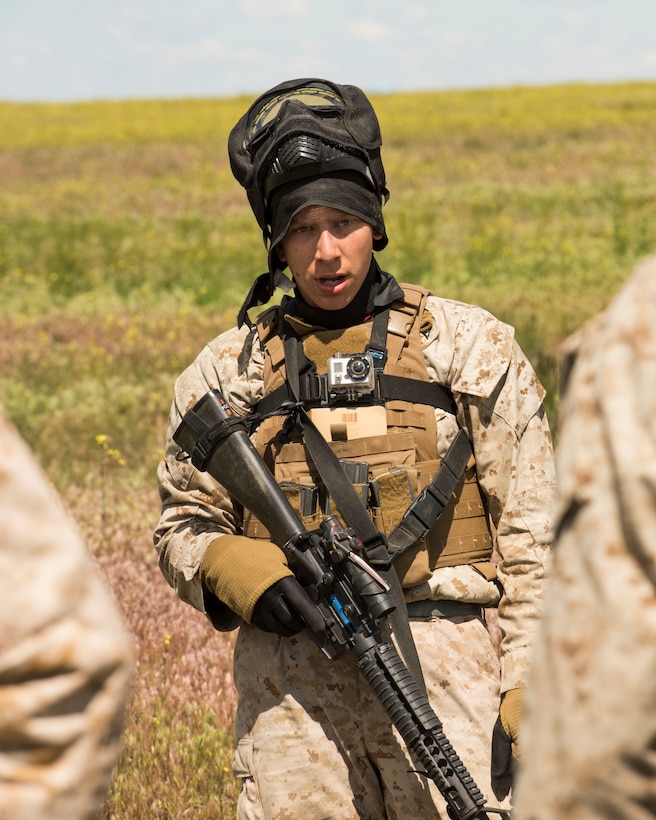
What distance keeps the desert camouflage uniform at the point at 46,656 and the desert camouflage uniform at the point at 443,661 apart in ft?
5.92

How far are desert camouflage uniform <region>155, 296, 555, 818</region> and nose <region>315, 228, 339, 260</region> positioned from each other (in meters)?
0.37

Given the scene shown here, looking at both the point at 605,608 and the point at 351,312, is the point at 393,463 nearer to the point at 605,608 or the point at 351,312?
the point at 351,312

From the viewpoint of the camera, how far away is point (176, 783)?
15.0 feet

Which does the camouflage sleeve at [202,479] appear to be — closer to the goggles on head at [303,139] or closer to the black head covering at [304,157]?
the black head covering at [304,157]

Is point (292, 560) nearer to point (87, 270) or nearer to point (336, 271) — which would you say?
point (336, 271)

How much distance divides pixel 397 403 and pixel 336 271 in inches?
17.0

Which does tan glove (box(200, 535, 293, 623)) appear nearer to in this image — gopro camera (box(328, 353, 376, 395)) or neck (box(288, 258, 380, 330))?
gopro camera (box(328, 353, 376, 395))

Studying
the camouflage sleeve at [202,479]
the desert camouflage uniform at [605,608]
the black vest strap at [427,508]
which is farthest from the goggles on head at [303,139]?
the desert camouflage uniform at [605,608]

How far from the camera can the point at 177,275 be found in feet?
53.4

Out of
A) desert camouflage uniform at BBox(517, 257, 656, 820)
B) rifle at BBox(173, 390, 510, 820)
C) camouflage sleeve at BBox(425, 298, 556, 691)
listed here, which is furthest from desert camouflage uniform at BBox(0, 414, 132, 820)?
camouflage sleeve at BBox(425, 298, 556, 691)

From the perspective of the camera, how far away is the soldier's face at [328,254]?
132 inches

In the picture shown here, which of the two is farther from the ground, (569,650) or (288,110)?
(288,110)

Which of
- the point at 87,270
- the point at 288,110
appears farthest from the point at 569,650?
the point at 87,270

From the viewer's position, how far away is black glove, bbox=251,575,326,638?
3.05 m
